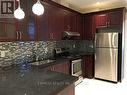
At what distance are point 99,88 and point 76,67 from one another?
862 millimetres

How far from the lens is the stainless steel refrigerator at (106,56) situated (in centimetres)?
434

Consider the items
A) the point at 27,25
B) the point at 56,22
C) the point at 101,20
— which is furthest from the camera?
the point at 101,20

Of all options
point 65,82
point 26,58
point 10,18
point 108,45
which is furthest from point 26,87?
point 108,45

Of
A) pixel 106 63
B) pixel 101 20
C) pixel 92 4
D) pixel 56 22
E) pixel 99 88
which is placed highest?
pixel 92 4

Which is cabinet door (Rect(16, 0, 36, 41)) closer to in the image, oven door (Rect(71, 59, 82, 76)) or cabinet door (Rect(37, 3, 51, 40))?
cabinet door (Rect(37, 3, 51, 40))

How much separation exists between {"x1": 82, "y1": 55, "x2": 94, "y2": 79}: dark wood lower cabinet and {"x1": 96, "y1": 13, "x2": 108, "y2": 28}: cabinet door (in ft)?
3.71

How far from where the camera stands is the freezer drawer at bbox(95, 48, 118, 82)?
4.36 meters

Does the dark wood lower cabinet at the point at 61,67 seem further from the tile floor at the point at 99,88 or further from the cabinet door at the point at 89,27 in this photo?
the cabinet door at the point at 89,27

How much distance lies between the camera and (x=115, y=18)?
14.9ft

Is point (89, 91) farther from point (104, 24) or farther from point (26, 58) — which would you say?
point (104, 24)

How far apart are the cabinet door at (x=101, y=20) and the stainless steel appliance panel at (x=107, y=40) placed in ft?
1.45

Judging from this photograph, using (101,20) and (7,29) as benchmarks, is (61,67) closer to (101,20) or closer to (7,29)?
(7,29)

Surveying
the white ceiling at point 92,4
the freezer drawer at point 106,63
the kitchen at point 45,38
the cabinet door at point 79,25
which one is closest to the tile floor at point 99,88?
the freezer drawer at point 106,63

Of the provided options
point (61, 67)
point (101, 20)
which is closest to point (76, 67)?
point (61, 67)
